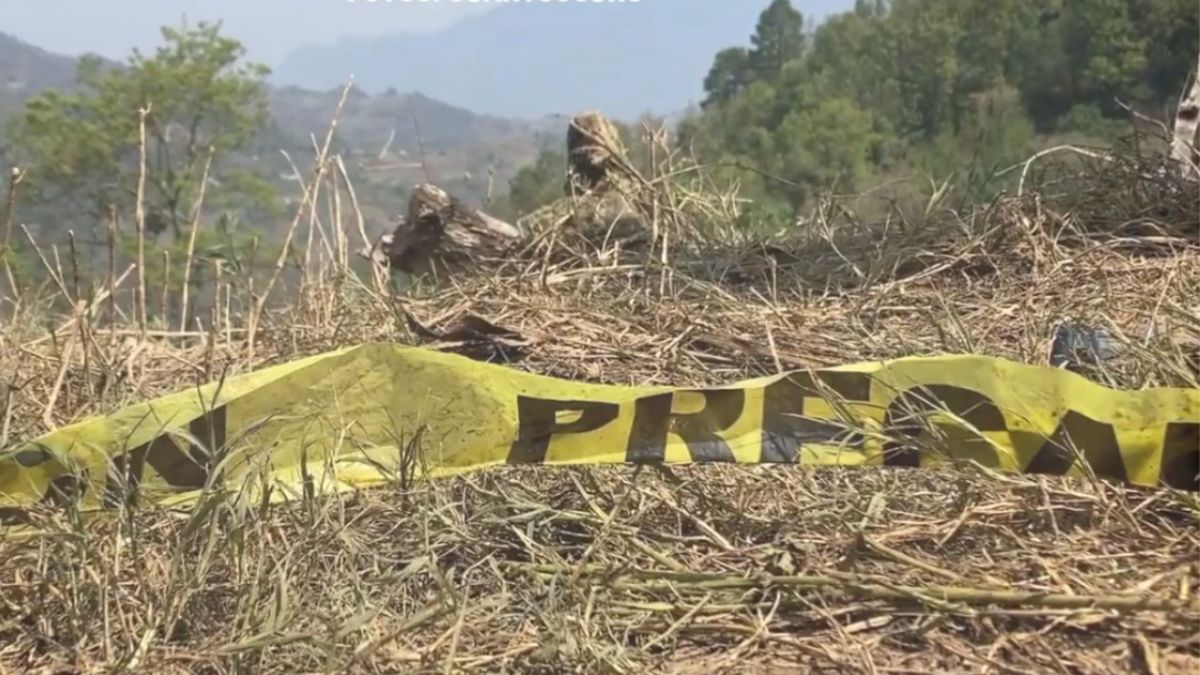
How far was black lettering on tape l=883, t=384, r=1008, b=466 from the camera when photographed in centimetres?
183

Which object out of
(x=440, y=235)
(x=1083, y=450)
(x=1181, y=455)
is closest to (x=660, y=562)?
(x=1083, y=450)

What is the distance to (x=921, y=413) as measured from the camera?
5.96ft

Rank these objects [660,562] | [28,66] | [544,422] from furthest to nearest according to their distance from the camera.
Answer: [28,66], [544,422], [660,562]

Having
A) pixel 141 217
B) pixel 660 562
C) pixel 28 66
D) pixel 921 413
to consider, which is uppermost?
pixel 28 66

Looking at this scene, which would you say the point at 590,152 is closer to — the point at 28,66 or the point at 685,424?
the point at 685,424

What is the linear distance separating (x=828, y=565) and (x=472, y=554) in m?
0.58

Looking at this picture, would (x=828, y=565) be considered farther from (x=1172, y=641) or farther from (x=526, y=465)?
(x=526, y=465)

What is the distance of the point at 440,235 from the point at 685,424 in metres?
2.73

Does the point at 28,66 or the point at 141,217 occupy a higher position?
the point at 28,66

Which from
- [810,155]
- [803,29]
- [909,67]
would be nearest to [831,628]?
[810,155]

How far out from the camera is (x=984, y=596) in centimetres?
150

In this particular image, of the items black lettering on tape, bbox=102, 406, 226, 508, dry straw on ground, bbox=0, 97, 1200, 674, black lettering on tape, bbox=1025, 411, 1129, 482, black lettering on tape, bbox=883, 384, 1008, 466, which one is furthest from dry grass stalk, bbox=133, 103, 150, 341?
black lettering on tape, bbox=1025, 411, 1129, 482

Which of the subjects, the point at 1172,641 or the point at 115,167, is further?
the point at 115,167

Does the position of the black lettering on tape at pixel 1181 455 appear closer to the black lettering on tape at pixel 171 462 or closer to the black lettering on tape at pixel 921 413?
the black lettering on tape at pixel 921 413
